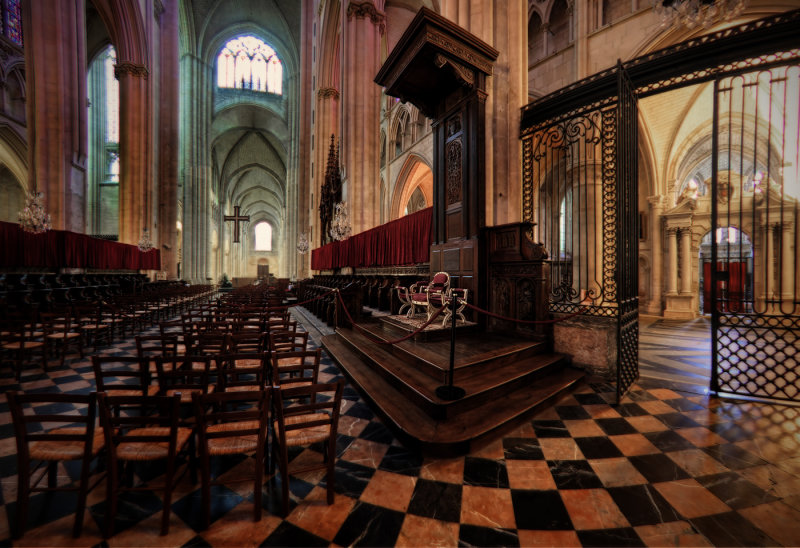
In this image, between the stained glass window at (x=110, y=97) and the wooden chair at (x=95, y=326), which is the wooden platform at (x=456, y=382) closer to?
the wooden chair at (x=95, y=326)

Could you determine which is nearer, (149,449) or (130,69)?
(149,449)

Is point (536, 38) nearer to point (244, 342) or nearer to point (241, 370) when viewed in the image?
point (244, 342)

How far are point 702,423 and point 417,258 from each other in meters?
5.20

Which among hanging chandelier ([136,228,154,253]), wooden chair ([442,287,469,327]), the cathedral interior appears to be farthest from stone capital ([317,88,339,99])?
wooden chair ([442,287,469,327])

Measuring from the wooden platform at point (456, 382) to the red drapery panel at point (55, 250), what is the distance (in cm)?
1076

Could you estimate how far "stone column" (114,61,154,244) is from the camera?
1468cm

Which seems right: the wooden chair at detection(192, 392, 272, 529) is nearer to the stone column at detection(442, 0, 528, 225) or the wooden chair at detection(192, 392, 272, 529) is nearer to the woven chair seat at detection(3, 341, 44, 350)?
the woven chair seat at detection(3, 341, 44, 350)

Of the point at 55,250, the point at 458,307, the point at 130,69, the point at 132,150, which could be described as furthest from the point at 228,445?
the point at 130,69

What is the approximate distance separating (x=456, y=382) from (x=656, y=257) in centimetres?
1221

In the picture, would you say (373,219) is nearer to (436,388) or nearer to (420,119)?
(420,119)

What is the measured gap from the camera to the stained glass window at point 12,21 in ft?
49.7

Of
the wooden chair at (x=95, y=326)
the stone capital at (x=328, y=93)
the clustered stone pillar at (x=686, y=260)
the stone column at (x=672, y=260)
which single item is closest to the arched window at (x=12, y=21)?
the stone capital at (x=328, y=93)

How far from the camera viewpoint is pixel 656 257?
37.9ft

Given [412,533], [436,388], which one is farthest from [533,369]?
[412,533]
